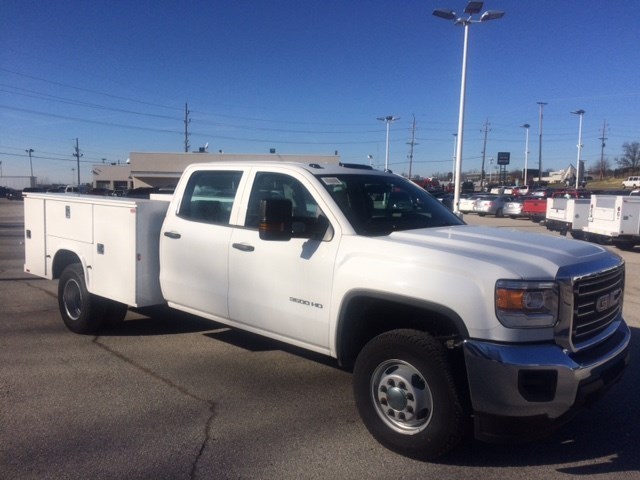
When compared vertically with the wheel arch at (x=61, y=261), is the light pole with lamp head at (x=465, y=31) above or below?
above

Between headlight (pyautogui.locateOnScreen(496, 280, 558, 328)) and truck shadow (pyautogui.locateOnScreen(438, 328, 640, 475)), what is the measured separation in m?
0.91

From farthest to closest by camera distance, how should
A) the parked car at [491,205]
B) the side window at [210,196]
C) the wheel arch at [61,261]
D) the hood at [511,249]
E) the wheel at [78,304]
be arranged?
the parked car at [491,205]
the wheel arch at [61,261]
the wheel at [78,304]
the side window at [210,196]
the hood at [511,249]

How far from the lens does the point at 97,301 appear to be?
6527mm

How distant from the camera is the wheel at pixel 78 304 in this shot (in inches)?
257

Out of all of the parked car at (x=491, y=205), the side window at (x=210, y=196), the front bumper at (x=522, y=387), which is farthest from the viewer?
the parked car at (x=491, y=205)

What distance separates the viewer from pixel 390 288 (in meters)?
3.93

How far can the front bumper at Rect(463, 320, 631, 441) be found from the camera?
3.40m

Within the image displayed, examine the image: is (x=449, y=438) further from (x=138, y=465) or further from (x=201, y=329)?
(x=201, y=329)

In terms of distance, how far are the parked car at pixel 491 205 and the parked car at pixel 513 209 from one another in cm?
142

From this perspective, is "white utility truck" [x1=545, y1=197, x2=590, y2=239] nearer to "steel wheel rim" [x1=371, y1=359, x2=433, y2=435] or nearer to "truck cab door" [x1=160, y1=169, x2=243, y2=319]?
"truck cab door" [x1=160, y1=169, x2=243, y2=319]

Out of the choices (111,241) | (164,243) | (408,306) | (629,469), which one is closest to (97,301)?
(111,241)

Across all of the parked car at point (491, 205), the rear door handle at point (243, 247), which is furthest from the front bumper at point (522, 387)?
the parked car at point (491, 205)

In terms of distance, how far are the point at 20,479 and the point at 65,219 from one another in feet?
12.5

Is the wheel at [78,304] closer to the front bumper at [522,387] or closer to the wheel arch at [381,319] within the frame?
A: the wheel arch at [381,319]
